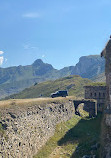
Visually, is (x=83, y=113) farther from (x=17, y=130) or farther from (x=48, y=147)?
(x=17, y=130)

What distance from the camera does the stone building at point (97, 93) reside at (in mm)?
69312

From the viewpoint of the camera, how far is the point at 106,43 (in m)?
31.1

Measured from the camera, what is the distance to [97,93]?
70.0 meters

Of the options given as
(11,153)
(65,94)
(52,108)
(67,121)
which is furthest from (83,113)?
(11,153)

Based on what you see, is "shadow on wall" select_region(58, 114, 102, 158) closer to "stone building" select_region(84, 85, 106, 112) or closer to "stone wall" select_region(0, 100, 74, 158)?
"stone wall" select_region(0, 100, 74, 158)

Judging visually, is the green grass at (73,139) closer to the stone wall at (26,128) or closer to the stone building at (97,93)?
the stone wall at (26,128)

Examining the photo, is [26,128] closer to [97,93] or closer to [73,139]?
[73,139]

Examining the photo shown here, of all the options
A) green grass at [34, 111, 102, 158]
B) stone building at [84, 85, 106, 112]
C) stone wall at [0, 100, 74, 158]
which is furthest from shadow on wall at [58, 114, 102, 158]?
stone building at [84, 85, 106, 112]

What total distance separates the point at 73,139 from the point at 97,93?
27271 mm

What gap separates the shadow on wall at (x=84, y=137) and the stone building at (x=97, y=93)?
31.4ft

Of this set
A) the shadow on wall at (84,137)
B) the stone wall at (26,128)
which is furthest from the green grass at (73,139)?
the stone wall at (26,128)

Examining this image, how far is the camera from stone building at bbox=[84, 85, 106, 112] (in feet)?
227

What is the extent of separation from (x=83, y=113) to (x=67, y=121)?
38.8ft

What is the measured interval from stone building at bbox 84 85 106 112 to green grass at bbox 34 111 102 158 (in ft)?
39.0
